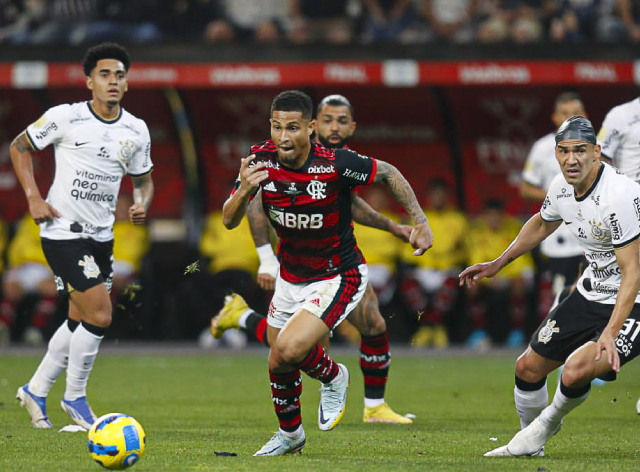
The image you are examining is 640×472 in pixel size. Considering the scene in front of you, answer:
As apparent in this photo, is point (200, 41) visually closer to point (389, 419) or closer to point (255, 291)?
point (255, 291)

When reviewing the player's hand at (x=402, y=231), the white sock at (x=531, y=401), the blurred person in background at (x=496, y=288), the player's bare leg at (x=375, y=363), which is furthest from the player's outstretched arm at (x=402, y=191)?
the blurred person in background at (x=496, y=288)

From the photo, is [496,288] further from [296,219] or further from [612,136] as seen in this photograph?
[296,219]

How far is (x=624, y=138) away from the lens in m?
9.71

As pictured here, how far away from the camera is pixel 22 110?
693 inches

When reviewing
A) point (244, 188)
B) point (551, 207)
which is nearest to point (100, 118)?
point (244, 188)

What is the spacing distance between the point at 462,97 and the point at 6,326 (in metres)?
6.93

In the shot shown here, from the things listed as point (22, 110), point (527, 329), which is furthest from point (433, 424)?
point (22, 110)

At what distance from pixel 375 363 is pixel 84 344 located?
220 cm

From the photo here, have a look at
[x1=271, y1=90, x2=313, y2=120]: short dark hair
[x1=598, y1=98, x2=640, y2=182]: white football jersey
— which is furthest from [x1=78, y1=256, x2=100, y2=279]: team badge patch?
[x1=598, y1=98, x2=640, y2=182]: white football jersey

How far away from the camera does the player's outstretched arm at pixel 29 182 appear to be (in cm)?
878

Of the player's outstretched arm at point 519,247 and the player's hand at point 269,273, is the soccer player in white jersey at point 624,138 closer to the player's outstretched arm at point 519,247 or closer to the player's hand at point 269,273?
the player's outstretched arm at point 519,247

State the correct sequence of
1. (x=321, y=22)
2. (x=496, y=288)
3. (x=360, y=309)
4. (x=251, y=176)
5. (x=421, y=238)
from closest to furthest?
(x=251, y=176), (x=421, y=238), (x=360, y=309), (x=496, y=288), (x=321, y=22)

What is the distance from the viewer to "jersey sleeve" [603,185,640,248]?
277 inches

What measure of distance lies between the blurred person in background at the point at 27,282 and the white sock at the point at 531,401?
989cm
